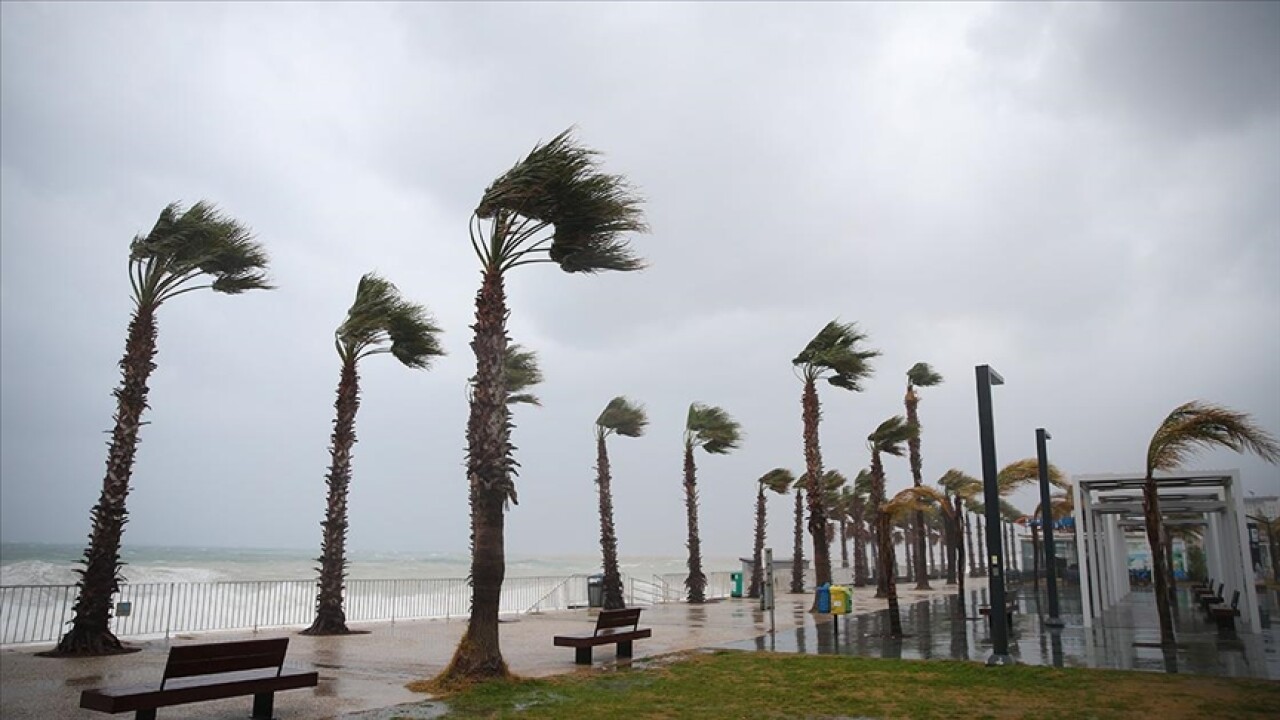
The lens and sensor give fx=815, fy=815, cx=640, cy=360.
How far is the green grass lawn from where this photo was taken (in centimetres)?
868

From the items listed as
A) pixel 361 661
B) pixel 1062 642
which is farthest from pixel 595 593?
pixel 1062 642

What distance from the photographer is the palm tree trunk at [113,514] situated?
1412cm

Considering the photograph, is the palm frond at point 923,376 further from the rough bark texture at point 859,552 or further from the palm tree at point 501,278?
the palm tree at point 501,278

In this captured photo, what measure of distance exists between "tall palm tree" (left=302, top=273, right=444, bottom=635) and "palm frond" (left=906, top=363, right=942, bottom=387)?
2291 cm

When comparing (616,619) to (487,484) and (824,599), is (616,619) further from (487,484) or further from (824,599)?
(824,599)

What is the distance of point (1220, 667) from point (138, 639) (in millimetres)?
19237

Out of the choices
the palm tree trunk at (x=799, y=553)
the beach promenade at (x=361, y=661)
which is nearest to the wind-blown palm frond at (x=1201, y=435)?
the beach promenade at (x=361, y=661)

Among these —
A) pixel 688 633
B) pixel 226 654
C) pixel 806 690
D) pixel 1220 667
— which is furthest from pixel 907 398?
pixel 226 654

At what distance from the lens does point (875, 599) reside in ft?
104

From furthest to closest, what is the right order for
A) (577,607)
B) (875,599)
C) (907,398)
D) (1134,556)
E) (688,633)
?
(1134,556) → (907,398) → (875,599) → (577,607) → (688,633)

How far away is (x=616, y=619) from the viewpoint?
14.3 m

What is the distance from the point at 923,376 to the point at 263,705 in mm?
31982

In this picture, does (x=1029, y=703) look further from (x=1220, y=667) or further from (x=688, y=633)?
(x=688, y=633)

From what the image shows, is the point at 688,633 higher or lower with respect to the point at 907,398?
lower
